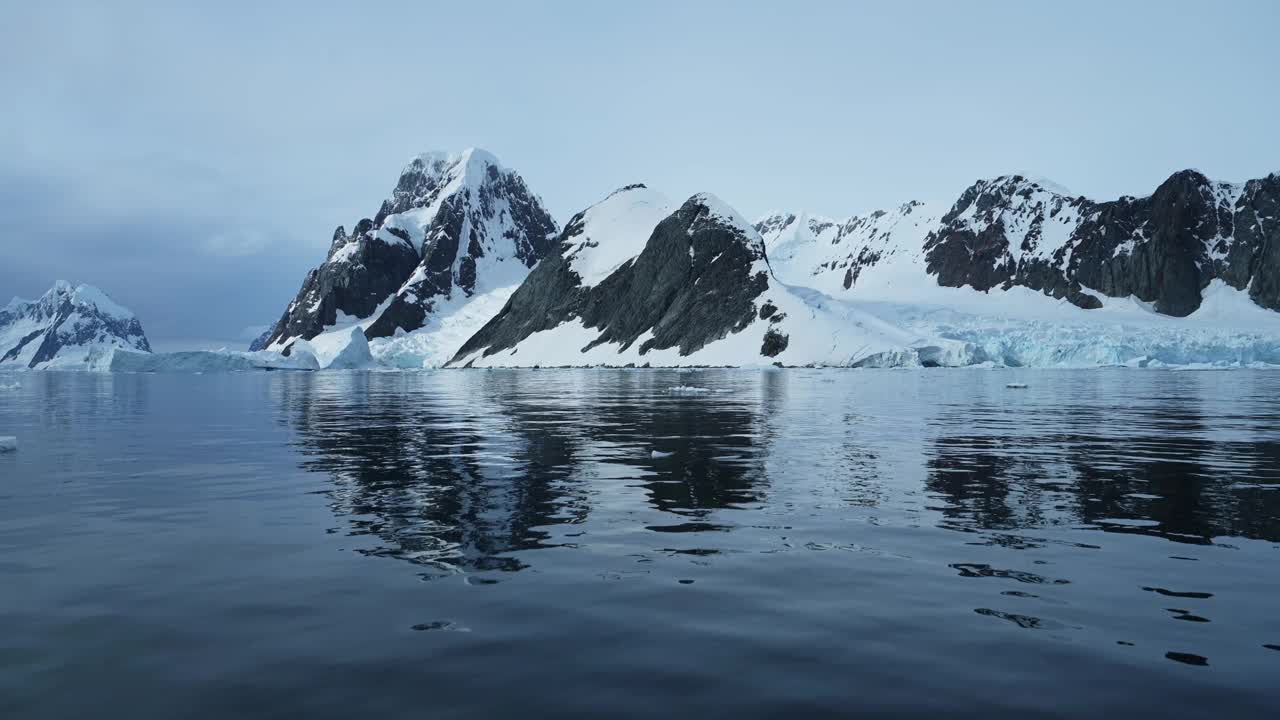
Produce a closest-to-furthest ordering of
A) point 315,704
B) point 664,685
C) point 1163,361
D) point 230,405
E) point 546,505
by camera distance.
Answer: point 315,704 < point 664,685 < point 546,505 < point 230,405 < point 1163,361

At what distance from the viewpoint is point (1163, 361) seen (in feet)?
444

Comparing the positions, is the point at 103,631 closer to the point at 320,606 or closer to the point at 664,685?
the point at 320,606

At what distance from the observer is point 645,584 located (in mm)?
11047

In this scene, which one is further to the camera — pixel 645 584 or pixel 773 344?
pixel 773 344

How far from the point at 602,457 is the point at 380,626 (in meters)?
15.4

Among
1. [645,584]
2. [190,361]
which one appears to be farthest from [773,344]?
[645,584]

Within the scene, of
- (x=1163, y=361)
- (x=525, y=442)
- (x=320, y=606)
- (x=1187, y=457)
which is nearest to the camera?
(x=320, y=606)

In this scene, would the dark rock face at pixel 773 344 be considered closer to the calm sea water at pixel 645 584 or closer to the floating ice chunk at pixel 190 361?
the floating ice chunk at pixel 190 361

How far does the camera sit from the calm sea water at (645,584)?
7430 millimetres

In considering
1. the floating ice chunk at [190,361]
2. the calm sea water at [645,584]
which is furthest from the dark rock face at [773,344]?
the calm sea water at [645,584]

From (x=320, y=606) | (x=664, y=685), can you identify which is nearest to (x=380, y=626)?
(x=320, y=606)

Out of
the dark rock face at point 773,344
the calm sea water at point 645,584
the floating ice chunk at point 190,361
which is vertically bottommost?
the calm sea water at point 645,584

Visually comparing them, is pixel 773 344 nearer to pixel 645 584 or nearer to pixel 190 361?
pixel 190 361

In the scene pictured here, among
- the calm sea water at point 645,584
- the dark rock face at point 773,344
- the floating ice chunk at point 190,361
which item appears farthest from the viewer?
the floating ice chunk at point 190,361
